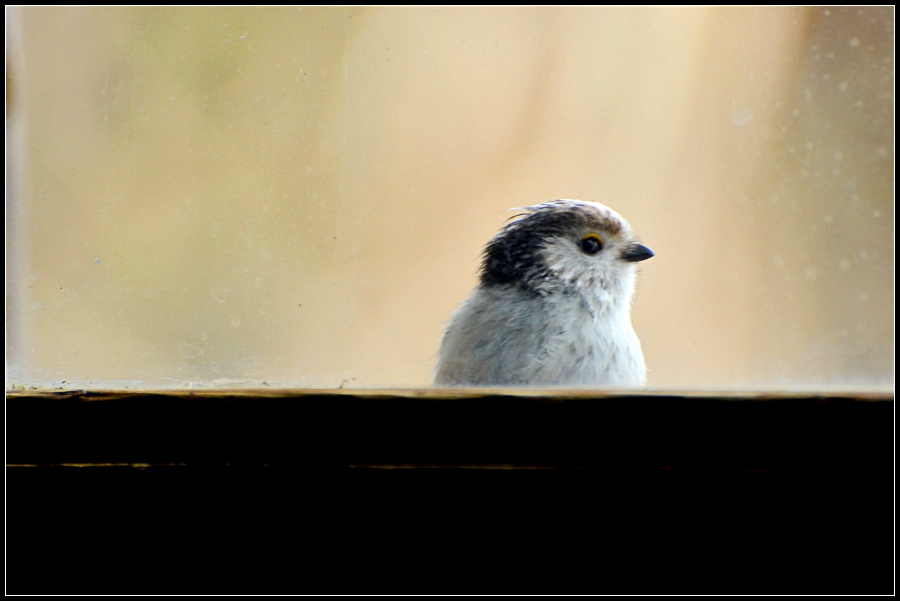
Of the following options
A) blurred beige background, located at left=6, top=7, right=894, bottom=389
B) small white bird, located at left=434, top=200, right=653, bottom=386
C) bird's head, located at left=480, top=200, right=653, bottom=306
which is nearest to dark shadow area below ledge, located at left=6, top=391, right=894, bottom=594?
blurred beige background, located at left=6, top=7, right=894, bottom=389

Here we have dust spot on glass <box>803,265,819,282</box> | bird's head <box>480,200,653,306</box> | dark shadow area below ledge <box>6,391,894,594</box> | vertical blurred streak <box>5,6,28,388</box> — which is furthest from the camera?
bird's head <box>480,200,653,306</box>

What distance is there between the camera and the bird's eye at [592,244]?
98 centimetres

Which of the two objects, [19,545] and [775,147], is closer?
[19,545]

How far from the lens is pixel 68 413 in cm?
51

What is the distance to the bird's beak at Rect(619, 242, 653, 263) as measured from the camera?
98cm

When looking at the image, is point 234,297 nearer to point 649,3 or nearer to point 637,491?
point 637,491

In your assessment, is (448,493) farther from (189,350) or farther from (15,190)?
(15,190)

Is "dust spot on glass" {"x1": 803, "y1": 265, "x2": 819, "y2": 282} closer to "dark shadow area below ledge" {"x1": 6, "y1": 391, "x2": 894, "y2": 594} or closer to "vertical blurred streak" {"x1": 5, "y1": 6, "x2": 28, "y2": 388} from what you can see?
"dark shadow area below ledge" {"x1": 6, "y1": 391, "x2": 894, "y2": 594}

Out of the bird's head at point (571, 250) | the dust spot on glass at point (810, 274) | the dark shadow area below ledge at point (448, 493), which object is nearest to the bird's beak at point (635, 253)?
the bird's head at point (571, 250)

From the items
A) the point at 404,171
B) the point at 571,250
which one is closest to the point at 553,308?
the point at 571,250

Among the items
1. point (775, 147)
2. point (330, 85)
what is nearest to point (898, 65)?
point (775, 147)

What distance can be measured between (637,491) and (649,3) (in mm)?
667

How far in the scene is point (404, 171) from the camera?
0.86m

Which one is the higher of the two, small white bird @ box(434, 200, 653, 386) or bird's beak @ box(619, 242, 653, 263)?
bird's beak @ box(619, 242, 653, 263)
